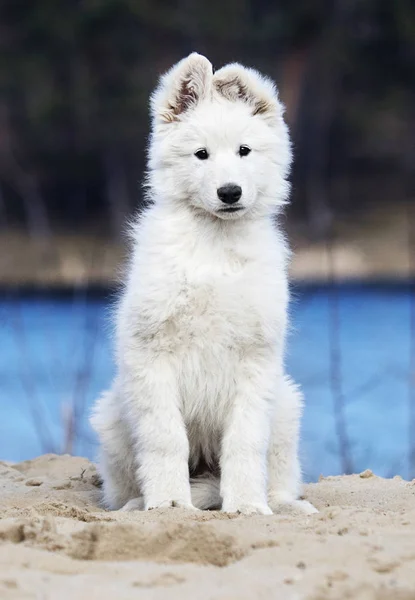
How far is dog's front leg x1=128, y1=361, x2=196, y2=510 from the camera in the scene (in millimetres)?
4570

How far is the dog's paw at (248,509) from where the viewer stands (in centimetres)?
447

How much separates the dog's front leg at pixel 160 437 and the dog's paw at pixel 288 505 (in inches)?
20.1

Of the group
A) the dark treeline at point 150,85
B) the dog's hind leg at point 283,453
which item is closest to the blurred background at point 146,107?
the dark treeline at point 150,85

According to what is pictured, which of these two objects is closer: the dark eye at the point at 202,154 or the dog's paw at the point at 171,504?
the dog's paw at the point at 171,504

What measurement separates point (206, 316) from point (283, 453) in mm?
929

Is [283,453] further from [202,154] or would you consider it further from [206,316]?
[202,154]

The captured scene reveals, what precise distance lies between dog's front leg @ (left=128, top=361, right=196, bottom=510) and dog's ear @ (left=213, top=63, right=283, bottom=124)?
135 cm

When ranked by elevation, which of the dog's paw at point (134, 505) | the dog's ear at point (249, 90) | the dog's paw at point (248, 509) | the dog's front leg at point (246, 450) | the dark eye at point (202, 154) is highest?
the dog's ear at point (249, 90)

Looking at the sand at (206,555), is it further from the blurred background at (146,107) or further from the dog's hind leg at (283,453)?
the blurred background at (146,107)

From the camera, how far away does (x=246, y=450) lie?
15.1 ft

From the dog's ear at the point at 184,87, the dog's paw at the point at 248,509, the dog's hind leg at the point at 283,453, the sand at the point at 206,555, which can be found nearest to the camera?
the sand at the point at 206,555

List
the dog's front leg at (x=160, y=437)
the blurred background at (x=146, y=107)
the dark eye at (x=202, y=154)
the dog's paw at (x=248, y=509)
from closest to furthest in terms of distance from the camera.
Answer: the dog's paw at (x=248, y=509) → the dog's front leg at (x=160, y=437) → the dark eye at (x=202, y=154) → the blurred background at (x=146, y=107)

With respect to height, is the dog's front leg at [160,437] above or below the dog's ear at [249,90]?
below

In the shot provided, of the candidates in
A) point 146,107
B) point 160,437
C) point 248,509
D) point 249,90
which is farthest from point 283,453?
point 146,107
